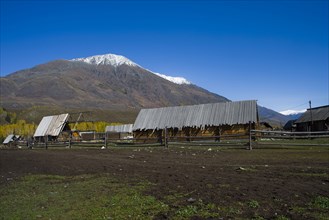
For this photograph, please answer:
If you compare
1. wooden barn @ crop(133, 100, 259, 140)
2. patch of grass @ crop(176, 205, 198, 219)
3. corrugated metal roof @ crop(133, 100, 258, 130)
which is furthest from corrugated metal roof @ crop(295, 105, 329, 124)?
patch of grass @ crop(176, 205, 198, 219)

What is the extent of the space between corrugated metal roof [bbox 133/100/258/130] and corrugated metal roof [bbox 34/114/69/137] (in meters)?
15.9

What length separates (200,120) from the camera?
45281mm

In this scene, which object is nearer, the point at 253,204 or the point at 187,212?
the point at 187,212

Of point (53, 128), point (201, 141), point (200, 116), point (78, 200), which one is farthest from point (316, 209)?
point (53, 128)

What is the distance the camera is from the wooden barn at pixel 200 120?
141 feet

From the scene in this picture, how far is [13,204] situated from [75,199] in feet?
4.90

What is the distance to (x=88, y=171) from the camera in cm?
1483

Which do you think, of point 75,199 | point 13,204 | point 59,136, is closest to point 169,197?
point 75,199

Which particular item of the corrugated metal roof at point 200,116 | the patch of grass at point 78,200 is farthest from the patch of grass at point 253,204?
the corrugated metal roof at point 200,116

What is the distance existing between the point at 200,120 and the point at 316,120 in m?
27.0

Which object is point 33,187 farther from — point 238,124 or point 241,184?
point 238,124

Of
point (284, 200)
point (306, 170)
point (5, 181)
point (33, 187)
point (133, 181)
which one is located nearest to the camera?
point (284, 200)

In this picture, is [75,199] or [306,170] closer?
[75,199]

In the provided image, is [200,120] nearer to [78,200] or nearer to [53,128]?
[53,128]
